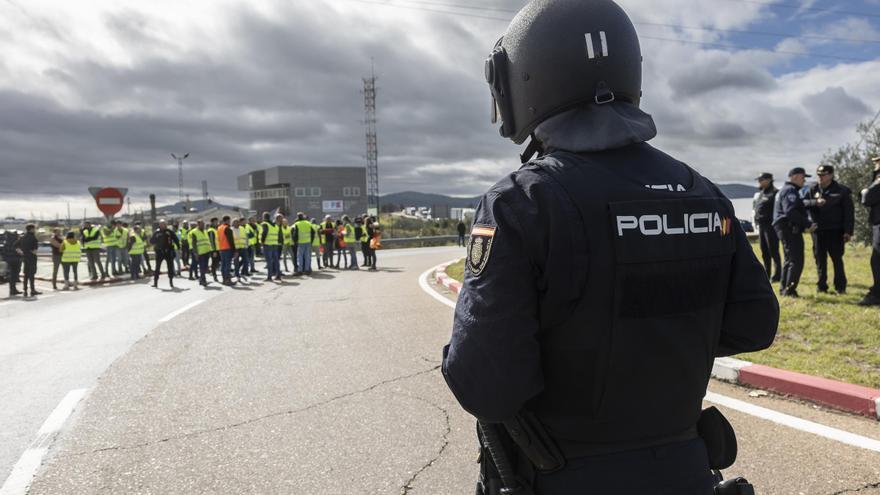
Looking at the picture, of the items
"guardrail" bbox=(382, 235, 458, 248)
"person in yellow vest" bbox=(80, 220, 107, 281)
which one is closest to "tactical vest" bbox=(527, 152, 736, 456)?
"person in yellow vest" bbox=(80, 220, 107, 281)

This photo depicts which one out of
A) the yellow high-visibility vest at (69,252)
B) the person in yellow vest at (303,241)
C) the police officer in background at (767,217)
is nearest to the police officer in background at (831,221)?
the police officer in background at (767,217)

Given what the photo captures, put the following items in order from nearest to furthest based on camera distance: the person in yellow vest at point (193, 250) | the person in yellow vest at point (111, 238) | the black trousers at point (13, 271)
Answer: the black trousers at point (13, 271) → the person in yellow vest at point (193, 250) → the person in yellow vest at point (111, 238)

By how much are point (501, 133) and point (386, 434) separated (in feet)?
9.52

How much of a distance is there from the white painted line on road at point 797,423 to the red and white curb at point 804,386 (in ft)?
1.26

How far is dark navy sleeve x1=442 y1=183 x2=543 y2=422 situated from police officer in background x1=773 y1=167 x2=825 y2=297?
8.01 metres

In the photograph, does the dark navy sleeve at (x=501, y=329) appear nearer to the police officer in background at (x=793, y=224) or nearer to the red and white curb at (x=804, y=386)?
the red and white curb at (x=804, y=386)

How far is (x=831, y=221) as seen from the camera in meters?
7.94

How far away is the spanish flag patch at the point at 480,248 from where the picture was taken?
4.29 feet

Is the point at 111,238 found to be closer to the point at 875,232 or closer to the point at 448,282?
the point at 448,282

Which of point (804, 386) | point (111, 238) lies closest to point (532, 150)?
point (804, 386)

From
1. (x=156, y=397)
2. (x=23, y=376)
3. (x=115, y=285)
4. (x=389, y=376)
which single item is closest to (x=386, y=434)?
(x=389, y=376)

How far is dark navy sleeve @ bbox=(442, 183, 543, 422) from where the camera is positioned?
1.25 metres

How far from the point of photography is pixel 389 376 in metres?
5.51

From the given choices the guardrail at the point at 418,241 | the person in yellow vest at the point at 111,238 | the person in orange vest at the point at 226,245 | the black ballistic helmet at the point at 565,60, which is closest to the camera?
the black ballistic helmet at the point at 565,60
